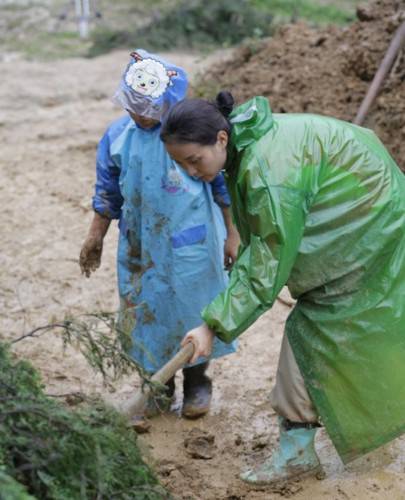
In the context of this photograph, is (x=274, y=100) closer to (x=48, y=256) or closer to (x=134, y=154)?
(x=48, y=256)

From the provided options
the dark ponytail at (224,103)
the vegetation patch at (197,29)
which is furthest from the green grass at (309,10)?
the dark ponytail at (224,103)

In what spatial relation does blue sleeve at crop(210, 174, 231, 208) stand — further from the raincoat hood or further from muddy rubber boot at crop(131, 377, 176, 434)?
the raincoat hood

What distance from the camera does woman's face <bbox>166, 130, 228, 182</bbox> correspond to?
140 inches

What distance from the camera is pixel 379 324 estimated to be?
3859 millimetres

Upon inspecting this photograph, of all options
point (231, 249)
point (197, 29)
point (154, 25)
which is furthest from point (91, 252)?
point (154, 25)

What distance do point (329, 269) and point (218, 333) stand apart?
19.9 inches

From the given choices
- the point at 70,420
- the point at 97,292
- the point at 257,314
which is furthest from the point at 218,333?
the point at 97,292

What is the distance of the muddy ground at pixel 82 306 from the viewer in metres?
4.31

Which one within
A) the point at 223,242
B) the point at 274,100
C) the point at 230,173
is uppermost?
the point at 230,173

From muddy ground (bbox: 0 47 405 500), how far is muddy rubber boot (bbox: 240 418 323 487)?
0.18 feet

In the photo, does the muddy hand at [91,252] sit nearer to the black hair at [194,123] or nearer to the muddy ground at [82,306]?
the muddy ground at [82,306]

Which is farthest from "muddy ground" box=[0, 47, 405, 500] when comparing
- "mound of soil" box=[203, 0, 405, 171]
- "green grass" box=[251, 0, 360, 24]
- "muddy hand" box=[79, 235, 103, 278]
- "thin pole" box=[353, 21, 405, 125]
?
"green grass" box=[251, 0, 360, 24]

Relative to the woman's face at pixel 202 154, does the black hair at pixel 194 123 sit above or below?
above

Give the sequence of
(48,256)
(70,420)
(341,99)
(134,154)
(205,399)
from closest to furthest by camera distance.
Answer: (70,420) < (134,154) < (205,399) < (48,256) < (341,99)
